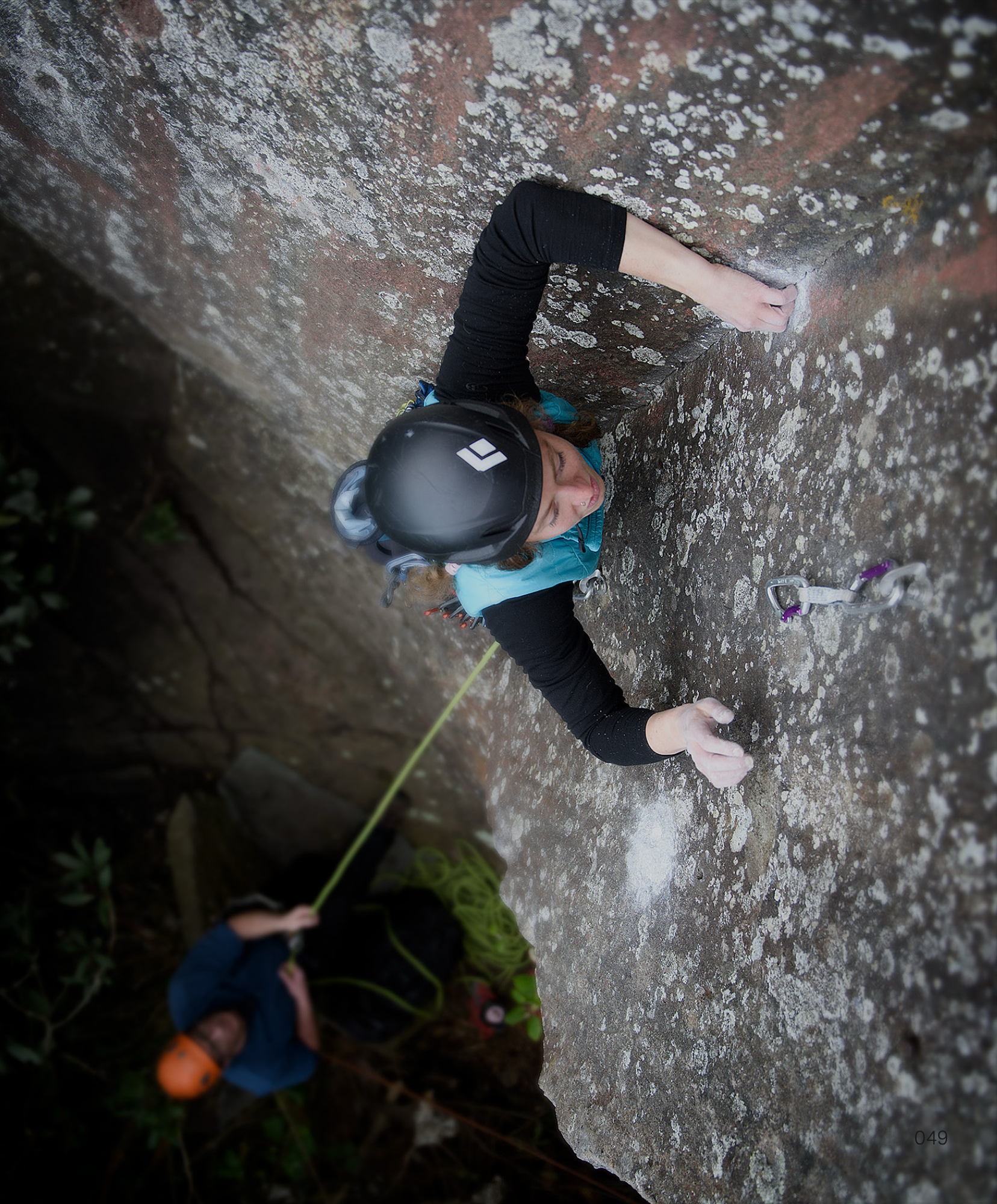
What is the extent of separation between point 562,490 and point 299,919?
2719 millimetres

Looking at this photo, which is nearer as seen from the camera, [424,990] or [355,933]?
[424,990]

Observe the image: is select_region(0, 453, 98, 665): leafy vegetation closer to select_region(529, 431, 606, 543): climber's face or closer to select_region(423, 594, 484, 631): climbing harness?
select_region(423, 594, 484, 631): climbing harness

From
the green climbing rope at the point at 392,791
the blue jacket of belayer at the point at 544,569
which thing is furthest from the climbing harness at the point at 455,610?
the green climbing rope at the point at 392,791

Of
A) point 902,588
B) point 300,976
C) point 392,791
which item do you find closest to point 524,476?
point 902,588

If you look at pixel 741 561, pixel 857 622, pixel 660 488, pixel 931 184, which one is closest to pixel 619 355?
pixel 660 488

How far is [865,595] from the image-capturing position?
1.16 m

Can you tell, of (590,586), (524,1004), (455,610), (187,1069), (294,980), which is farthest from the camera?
(294,980)

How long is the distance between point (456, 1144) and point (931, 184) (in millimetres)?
3747

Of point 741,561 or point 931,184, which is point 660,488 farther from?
point 931,184

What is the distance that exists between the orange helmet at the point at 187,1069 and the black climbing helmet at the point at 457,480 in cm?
277

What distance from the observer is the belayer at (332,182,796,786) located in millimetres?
1381

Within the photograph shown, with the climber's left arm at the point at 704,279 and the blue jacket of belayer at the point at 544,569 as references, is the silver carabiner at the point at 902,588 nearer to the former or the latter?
the climber's left arm at the point at 704,279

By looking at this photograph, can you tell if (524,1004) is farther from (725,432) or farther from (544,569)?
(725,432)

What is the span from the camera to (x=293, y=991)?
11.8 feet
